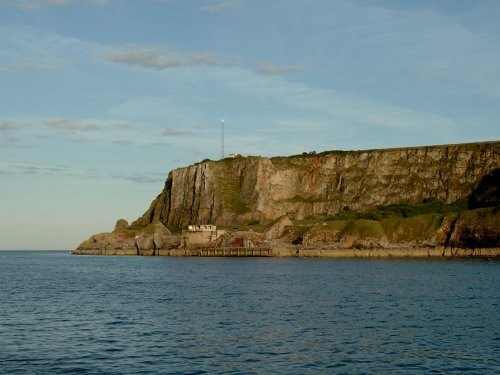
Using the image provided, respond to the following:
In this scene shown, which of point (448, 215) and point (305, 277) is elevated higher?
point (448, 215)

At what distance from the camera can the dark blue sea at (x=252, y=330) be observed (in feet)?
111

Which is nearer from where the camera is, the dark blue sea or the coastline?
the dark blue sea

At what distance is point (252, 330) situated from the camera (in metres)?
44.4

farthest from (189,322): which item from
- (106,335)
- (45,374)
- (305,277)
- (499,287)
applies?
(305,277)

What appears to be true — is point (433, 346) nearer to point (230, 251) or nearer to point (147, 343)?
point (147, 343)

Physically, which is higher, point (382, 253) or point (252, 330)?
point (382, 253)

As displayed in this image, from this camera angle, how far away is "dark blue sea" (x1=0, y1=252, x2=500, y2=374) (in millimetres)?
33719

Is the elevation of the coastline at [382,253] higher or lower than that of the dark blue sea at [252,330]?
higher

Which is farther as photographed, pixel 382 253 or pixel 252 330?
pixel 382 253

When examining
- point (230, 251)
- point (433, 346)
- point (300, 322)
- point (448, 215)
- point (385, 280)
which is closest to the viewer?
point (433, 346)

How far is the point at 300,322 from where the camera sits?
48.2 metres

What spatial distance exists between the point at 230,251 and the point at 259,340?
156m

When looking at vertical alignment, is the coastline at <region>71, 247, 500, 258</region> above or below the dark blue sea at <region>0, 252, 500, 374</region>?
above

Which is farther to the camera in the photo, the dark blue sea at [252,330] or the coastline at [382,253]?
the coastline at [382,253]
